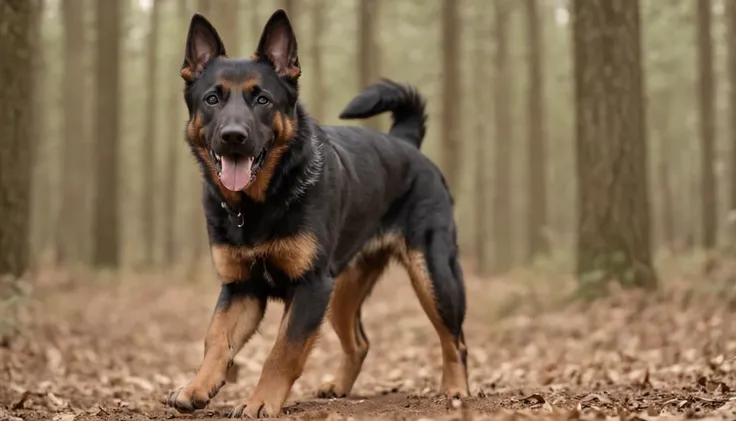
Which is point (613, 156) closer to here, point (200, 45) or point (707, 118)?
point (200, 45)

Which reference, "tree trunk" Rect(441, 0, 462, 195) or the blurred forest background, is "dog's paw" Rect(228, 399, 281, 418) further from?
"tree trunk" Rect(441, 0, 462, 195)

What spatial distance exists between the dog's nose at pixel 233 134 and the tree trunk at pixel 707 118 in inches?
648

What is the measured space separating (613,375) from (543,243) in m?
17.0

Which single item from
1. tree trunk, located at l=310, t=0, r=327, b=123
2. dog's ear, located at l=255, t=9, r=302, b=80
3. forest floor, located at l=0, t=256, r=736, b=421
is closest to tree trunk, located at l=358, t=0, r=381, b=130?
tree trunk, located at l=310, t=0, r=327, b=123

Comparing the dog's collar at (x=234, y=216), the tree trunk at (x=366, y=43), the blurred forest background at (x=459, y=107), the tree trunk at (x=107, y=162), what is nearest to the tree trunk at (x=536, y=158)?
the blurred forest background at (x=459, y=107)

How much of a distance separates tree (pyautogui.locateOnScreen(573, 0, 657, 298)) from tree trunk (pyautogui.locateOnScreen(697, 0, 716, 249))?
1008 cm

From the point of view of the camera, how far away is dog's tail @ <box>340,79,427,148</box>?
671 centimetres

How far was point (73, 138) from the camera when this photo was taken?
847 inches

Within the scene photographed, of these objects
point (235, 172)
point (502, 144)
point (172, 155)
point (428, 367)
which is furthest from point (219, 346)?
point (172, 155)

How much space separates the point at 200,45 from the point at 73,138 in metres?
17.6

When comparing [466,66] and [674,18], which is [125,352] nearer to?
[674,18]

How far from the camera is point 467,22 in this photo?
2605 cm

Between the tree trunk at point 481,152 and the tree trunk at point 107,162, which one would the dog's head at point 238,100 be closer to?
the tree trunk at point 107,162

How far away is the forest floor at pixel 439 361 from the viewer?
15.6ft
